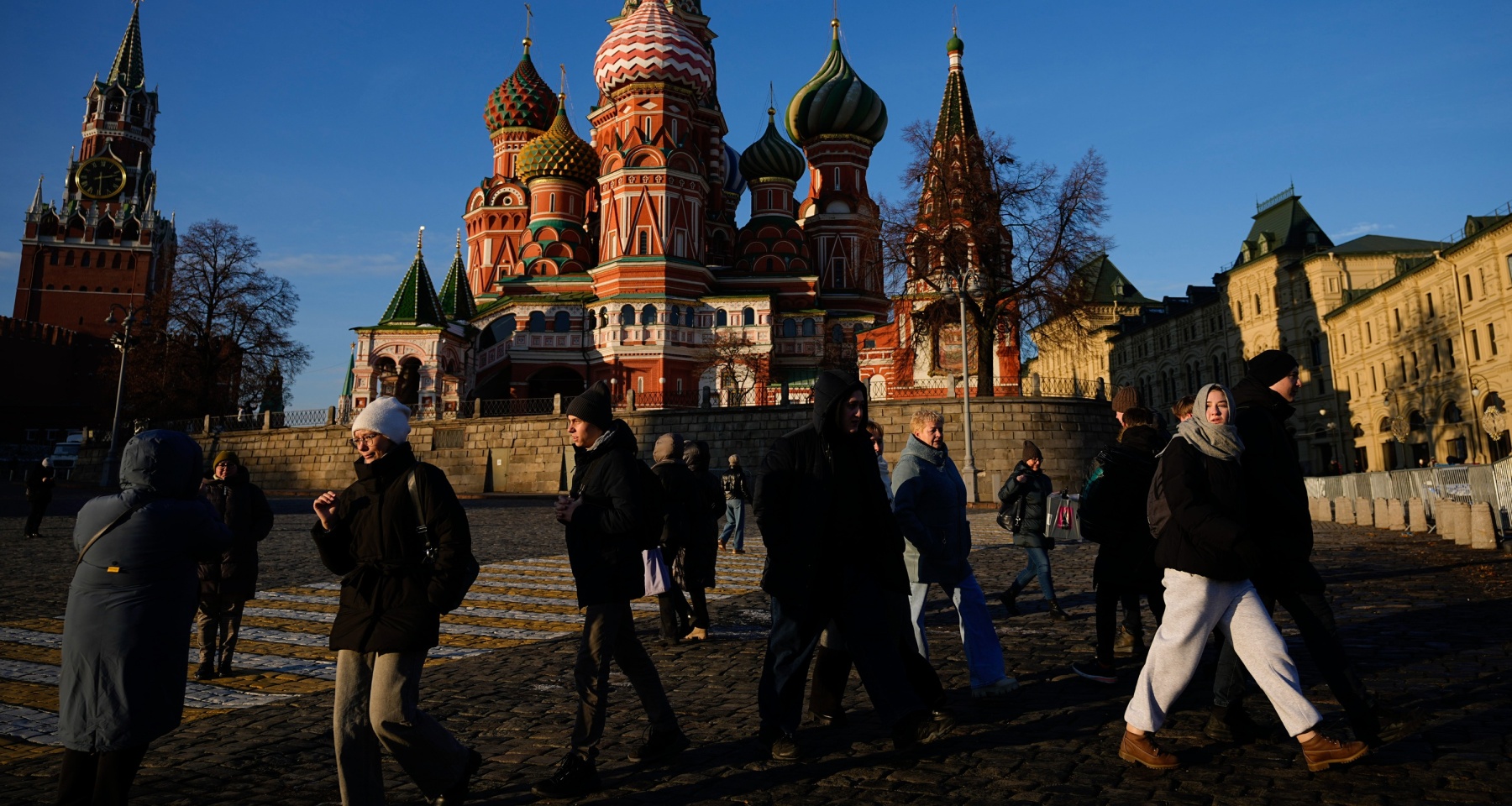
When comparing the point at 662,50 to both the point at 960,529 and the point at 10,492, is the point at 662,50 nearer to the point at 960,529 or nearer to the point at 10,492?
the point at 10,492

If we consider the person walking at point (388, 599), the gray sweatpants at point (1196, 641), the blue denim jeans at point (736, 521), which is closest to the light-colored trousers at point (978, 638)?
the gray sweatpants at point (1196, 641)

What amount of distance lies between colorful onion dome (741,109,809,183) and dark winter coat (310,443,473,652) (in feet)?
164

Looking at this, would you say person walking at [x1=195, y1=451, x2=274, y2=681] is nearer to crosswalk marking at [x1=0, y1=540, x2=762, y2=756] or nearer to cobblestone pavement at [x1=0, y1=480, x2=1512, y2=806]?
crosswalk marking at [x1=0, y1=540, x2=762, y2=756]

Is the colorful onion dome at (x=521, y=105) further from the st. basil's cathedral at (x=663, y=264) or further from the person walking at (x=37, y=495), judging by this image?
the person walking at (x=37, y=495)

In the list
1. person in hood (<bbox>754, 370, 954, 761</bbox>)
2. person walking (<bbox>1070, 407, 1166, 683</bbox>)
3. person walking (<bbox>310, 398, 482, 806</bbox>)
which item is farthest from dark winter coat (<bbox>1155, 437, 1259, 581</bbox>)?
person walking (<bbox>310, 398, 482, 806</bbox>)

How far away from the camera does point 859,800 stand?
3.91 meters

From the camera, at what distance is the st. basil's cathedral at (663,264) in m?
41.2

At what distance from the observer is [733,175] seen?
58375mm

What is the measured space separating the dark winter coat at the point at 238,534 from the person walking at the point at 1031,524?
574 cm

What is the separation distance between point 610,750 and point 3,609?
313 inches

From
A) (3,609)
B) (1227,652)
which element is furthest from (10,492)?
(1227,652)

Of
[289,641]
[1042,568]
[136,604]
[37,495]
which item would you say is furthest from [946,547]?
[37,495]

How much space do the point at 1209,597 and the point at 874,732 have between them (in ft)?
5.87

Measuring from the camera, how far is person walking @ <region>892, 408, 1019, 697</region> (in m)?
5.48
